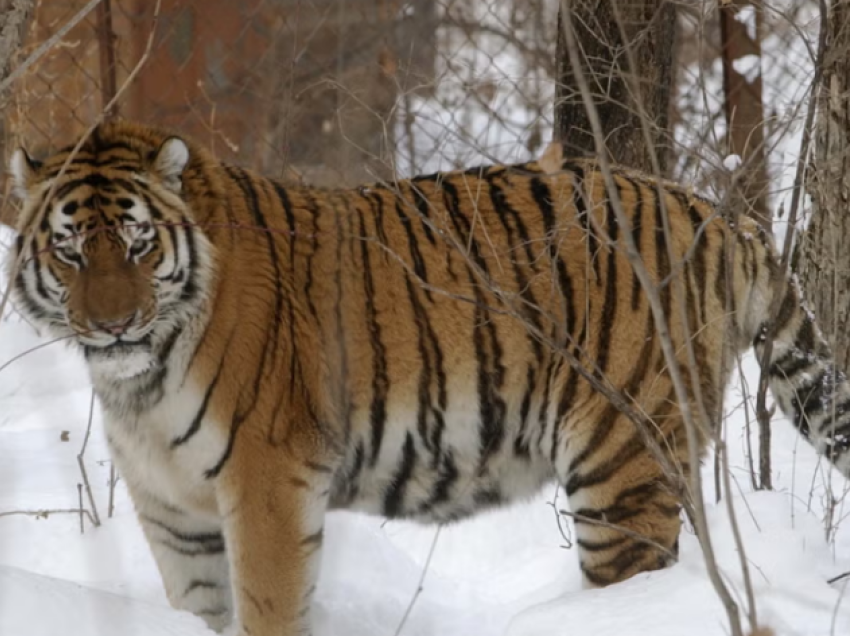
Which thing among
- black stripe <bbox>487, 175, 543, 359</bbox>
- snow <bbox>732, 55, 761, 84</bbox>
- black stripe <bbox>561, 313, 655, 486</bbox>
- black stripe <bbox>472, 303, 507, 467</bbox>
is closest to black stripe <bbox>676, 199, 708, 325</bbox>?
black stripe <bbox>561, 313, 655, 486</bbox>

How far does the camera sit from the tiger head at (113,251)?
125 inches

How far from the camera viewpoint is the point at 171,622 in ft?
8.77

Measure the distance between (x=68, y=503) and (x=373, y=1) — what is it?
4.28m

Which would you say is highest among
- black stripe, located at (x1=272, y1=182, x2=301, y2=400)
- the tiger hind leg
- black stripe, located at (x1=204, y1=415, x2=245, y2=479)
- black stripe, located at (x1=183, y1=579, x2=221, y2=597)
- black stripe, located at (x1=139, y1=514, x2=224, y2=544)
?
black stripe, located at (x1=272, y1=182, x2=301, y2=400)

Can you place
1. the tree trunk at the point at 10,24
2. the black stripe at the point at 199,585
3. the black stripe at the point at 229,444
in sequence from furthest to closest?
the black stripe at the point at 199,585
the black stripe at the point at 229,444
the tree trunk at the point at 10,24

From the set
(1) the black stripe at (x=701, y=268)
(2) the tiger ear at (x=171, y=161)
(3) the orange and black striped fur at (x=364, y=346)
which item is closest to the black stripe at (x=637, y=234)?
(3) the orange and black striped fur at (x=364, y=346)

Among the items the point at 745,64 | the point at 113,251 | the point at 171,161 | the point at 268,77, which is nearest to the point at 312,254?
the point at 171,161

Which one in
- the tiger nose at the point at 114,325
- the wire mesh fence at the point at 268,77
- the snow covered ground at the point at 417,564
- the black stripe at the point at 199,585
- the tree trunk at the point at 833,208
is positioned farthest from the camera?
the wire mesh fence at the point at 268,77

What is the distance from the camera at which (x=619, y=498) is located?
11.5 ft

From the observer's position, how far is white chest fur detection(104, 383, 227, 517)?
330 cm

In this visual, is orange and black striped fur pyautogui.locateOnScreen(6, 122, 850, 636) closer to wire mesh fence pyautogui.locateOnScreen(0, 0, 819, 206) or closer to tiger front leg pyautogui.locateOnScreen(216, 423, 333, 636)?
tiger front leg pyautogui.locateOnScreen(216, 423, 333, 636)

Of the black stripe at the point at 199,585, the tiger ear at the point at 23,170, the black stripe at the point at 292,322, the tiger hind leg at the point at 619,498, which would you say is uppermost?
the tiger ear at the point at 23,170

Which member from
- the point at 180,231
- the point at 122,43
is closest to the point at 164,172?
the point at 180,231

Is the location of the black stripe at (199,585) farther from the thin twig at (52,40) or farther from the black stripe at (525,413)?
the thin twig at (52,40)
